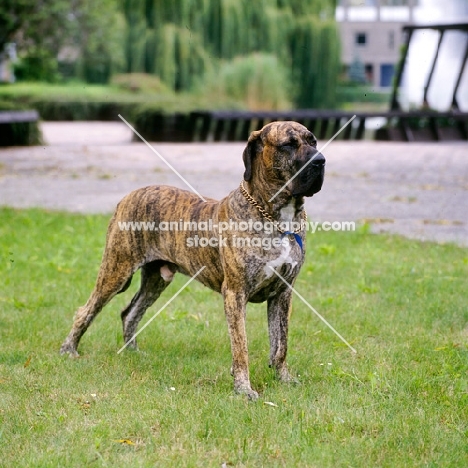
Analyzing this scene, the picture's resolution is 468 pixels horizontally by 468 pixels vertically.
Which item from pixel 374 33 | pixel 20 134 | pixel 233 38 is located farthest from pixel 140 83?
pixel 20 134

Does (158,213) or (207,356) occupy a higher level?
(158,213)

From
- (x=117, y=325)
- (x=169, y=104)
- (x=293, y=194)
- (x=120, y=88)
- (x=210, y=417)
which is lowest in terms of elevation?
(x=120, y=88)

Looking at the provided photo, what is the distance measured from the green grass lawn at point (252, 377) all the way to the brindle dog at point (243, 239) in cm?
44

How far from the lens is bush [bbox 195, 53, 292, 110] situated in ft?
87.4

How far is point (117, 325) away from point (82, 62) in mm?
28512

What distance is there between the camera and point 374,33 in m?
30.4

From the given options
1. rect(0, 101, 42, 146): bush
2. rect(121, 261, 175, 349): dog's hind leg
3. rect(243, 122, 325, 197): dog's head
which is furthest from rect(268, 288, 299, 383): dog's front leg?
rect(0, 101, 42, 146): bush

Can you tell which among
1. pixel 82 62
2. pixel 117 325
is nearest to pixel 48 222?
pixel 117 325

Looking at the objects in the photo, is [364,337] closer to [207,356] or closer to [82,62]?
[207,356]

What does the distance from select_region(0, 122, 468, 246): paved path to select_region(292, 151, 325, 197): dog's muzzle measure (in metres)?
5.35

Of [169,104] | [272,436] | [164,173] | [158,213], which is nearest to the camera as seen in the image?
[272,436]

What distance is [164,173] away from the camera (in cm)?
1585

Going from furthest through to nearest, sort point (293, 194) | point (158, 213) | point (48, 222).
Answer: point (48, 222), point (158, 213), point (293, 194)

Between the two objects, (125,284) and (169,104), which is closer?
(125,284)
